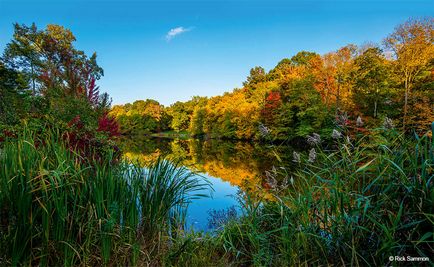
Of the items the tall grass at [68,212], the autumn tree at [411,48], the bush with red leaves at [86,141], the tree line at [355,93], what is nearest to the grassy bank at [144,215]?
the tall grass at [68,212]

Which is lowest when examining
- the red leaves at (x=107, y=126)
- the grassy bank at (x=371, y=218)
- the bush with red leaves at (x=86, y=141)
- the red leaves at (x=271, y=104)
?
the grassy bank at (x=371, y=218)

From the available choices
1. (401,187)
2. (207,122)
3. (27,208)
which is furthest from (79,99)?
(207,122)

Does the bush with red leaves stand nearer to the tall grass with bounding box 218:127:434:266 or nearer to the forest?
the forest

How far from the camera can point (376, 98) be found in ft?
58.3

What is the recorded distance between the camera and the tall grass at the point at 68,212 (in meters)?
1.71

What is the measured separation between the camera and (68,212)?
1916mm

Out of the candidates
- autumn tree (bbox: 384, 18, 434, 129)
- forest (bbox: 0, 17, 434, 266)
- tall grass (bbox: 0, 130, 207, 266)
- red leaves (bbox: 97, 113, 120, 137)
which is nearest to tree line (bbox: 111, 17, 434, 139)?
autumn tree (bbox: 384, 18, 434, 129)

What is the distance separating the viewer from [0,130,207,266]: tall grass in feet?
5.60

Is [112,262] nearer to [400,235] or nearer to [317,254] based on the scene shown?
[317,254]

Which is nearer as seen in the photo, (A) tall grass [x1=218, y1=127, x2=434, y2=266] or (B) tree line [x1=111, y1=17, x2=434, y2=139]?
(A) tall grass [x1=218, y1=127, x2=434, y2=266]

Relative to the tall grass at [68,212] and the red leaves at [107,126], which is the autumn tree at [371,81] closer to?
the red leaves at [107,126]

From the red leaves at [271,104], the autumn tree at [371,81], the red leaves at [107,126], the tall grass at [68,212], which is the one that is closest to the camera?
the tall grass at [68,212]

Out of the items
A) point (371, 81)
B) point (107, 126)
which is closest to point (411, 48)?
point (371, 81)

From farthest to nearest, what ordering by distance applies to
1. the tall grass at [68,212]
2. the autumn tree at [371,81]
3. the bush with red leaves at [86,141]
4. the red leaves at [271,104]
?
1. the red leaves at [271,104]
2. the autumn tree at [371,81]
3. the bush with red leaves at [86,141]
4. the tall grass at [68,212]
